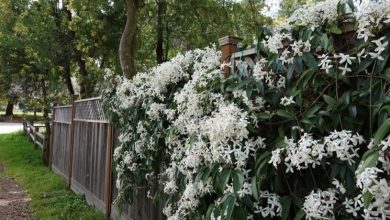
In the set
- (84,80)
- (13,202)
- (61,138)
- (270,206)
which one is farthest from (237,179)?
(84,80)

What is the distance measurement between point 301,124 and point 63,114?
328 inches

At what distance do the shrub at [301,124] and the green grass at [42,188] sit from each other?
355 centimetres

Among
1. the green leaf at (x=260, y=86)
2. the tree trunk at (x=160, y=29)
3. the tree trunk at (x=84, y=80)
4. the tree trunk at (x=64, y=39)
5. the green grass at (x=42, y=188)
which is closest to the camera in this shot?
the green leaf at (x=260, y=86)

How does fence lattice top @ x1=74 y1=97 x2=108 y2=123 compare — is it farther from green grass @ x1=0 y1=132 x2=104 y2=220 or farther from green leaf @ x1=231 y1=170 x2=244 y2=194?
green leaf @ x1=231 y1=170 x2=244 y2=194

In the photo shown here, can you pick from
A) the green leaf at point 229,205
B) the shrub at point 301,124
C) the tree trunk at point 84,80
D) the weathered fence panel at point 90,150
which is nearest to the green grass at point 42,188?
the weathered fence panel at point 90,150

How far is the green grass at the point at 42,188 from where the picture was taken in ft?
19.1

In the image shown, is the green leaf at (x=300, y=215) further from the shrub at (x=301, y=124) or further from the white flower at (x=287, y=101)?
the white flower at (x=287, y=101)

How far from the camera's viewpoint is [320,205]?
5.61 ft

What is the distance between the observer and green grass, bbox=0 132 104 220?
5836mm

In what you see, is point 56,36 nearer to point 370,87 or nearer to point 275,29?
point 275,29

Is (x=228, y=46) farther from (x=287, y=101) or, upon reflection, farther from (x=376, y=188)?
(x=376, y=188)

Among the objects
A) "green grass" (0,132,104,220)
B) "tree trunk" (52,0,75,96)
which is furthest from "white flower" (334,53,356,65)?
"tree trunk" (52,0,75,96)

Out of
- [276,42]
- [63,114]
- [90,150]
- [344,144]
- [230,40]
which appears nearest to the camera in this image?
[344,144]

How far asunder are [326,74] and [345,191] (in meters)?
0.57
